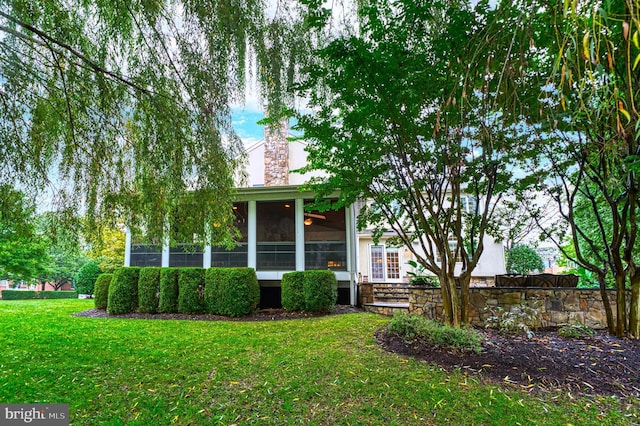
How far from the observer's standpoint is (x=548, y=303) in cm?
591

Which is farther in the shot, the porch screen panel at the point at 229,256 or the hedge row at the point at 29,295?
the hedge row at the point at 29,295

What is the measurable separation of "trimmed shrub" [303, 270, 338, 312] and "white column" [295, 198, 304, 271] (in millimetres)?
1048

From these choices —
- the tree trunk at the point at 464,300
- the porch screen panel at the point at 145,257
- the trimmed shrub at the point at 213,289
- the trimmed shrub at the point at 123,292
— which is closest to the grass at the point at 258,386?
the tree trunk at the point at 464,300

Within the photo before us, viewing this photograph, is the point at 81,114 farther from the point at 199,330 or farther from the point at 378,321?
the point at 378,321

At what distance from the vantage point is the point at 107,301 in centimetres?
871

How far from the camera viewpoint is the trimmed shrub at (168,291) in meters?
8.06

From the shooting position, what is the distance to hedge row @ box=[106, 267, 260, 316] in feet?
25.6

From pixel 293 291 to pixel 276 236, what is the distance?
6.89 feet

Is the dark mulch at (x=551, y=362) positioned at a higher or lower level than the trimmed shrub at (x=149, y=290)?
lower

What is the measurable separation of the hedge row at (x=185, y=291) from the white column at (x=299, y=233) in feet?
4.43

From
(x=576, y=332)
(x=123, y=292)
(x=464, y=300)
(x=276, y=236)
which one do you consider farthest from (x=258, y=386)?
(x=123, y=292)

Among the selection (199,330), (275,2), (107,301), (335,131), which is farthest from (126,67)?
(107,301)

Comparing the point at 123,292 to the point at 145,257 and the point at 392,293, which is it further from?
the point at 392,293

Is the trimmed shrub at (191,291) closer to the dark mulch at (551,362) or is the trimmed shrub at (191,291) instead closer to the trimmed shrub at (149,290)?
the trimmed shrub at (149,290)
